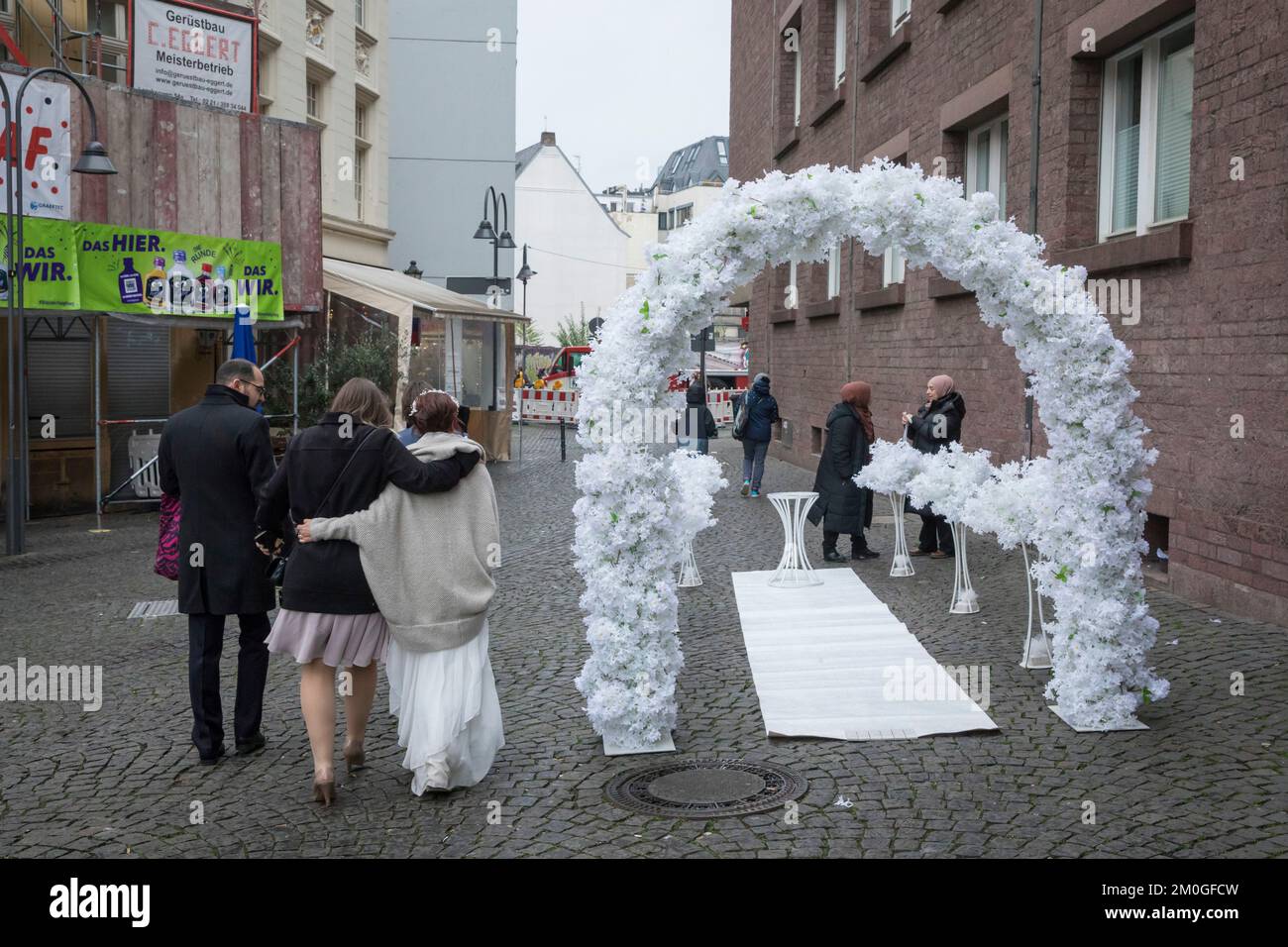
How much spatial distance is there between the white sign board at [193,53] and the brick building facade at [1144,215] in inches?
343

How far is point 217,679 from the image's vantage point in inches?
246

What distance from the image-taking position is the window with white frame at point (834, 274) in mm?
20781

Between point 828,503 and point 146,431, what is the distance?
936 cm

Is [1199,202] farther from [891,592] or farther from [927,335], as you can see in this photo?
[927,335]

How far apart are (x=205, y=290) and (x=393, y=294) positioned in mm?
5717

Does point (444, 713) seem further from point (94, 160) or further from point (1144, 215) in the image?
point (94, 160)

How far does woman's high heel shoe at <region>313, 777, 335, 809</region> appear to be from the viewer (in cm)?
552

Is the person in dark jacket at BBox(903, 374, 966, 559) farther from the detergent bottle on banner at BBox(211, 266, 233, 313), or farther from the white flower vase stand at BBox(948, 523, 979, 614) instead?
the detergent bottle on banner at BBox(211, 266, 233, 313)

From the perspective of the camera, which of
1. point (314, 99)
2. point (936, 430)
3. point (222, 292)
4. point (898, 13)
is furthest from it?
point (314, 99)

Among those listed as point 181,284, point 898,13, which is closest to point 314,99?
point 181,284

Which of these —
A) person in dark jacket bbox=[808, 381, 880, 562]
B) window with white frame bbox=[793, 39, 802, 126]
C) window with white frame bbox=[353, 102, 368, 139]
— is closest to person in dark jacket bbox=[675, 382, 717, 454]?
window with white frame bbox=[793, 39, 802, 126]

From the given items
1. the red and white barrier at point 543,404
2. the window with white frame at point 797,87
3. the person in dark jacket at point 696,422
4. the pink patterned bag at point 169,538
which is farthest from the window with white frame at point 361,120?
the pink patterned bag at point 169,538

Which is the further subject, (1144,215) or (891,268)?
(891,268)

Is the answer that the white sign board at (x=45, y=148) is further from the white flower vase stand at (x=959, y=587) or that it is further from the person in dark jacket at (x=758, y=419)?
the white flower vase stand at (x=959, y=587)
